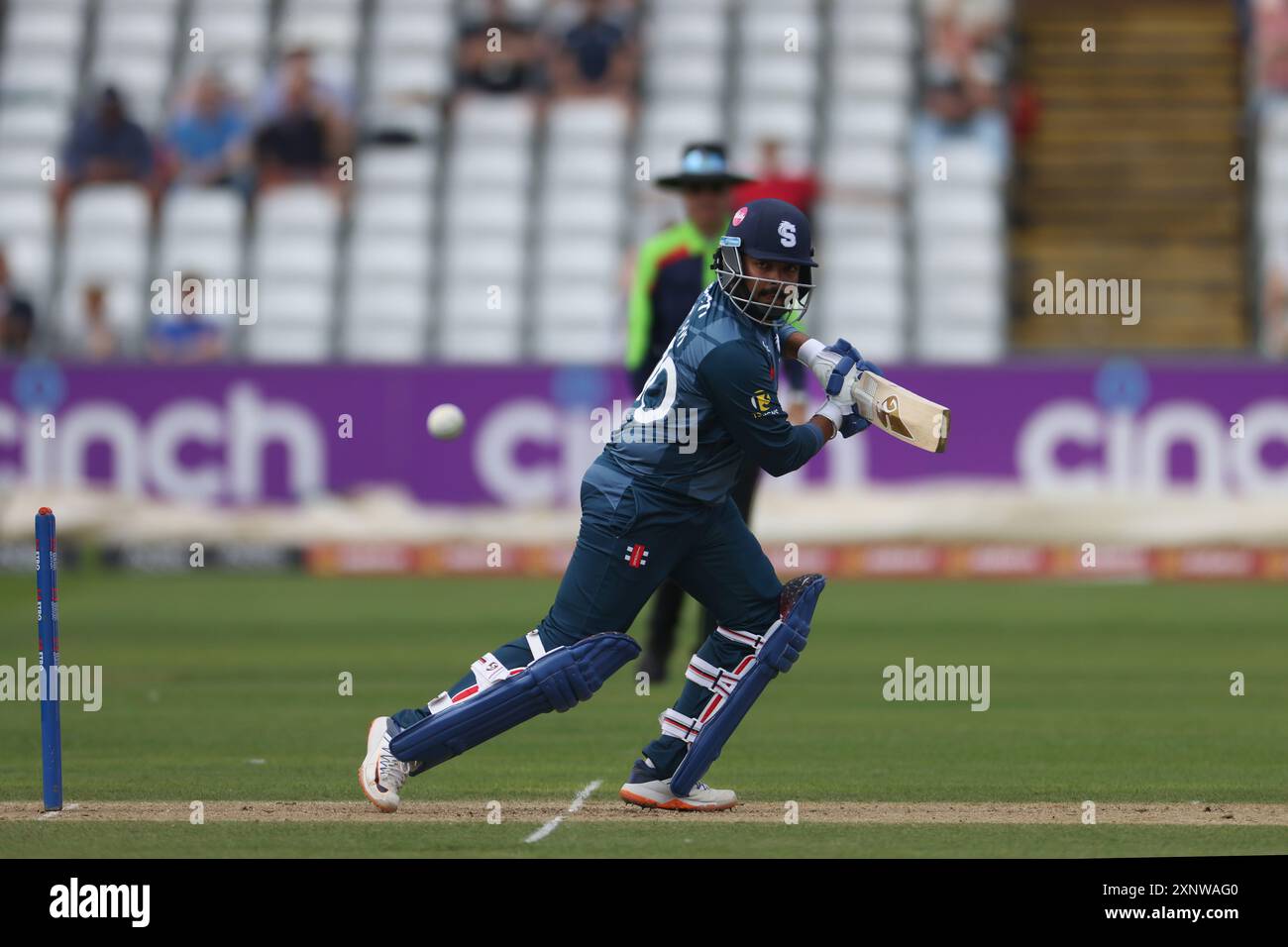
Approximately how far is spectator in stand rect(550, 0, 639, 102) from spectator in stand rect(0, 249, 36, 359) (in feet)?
20.9

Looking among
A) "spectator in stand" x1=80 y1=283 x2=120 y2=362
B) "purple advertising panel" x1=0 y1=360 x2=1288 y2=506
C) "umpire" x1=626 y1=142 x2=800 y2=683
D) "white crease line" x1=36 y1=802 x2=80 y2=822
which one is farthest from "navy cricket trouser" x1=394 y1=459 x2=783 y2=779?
"spectator in stand" x1=80 y1=283 x2=120 y2=362

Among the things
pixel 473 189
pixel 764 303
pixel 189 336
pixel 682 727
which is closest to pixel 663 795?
pixel 682 727

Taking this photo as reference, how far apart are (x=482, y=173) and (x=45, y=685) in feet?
54.1

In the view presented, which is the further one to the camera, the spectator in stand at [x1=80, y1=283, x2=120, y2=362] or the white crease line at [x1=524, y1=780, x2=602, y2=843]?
the spectator in stand at [x1=80, y1=283, x2=120, y2=362]

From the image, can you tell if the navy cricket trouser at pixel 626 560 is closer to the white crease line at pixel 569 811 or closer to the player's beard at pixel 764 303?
the white crease line at pixel 569 811

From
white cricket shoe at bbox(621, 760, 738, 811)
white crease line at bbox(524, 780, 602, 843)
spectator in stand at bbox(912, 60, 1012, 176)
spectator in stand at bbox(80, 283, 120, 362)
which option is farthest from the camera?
spectator in stand at bbox(912, 60, 1012, 176)

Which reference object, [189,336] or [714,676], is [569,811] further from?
[189,336]

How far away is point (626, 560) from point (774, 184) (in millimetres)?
13294

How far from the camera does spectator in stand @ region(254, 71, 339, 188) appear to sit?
76.6 feet

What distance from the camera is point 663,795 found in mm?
8312

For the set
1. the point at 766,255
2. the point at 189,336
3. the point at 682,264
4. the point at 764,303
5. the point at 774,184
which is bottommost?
the point at 764,303

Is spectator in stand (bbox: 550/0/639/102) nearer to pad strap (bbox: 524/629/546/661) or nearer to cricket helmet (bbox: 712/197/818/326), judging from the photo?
cricket helmet (bbox: 712/197/818/326)

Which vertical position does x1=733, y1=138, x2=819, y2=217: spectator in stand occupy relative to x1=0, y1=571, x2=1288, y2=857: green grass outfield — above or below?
above
